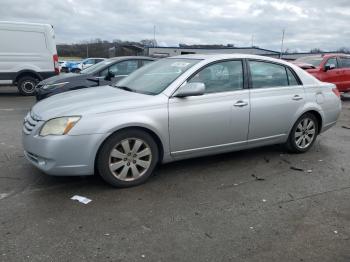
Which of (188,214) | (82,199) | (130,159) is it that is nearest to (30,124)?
(82,199)

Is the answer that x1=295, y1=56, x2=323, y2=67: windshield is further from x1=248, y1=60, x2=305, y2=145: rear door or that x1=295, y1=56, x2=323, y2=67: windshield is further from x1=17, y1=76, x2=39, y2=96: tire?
x1=17, y1=76, x2=39, y2=96: tire

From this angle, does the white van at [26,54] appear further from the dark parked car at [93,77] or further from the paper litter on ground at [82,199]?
the paper litter on ground at [82,199]

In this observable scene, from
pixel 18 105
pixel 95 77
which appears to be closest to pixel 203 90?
pixel 95 77

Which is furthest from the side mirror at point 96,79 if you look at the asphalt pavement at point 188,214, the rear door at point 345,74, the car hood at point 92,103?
the rear door at point 345,74

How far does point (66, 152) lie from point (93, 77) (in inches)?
208

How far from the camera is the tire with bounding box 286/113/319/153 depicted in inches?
226

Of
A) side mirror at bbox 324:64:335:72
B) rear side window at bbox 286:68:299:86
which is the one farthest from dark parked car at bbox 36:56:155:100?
side mirror at bbox 324:64:335:72

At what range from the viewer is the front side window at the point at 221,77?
4.83 m

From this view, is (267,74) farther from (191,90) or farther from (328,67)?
(328,67)

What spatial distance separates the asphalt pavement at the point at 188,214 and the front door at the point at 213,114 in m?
0.41

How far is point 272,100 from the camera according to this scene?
208 inches

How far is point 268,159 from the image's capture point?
5.61 m

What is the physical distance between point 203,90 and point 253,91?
0.96m

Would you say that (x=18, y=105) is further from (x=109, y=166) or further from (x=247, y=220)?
(x=247, y=220)
